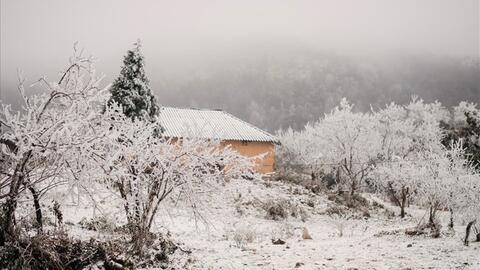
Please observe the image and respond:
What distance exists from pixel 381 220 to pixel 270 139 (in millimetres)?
15186

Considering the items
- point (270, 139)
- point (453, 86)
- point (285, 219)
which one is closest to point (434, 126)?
point (270, 139)

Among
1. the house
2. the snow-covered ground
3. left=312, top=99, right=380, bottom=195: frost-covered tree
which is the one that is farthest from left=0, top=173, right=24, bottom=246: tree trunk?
the house

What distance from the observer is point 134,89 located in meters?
22.6

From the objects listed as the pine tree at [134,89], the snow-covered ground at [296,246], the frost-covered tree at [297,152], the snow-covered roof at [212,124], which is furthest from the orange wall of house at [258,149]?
the snow-covered ground at [296,246]

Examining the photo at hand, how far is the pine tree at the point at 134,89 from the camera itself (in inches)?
867

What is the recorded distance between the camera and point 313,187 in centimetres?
2973

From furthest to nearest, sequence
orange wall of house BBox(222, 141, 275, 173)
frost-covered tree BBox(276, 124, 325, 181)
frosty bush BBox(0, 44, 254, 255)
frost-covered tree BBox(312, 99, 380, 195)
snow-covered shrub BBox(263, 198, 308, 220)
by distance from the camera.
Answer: frost-covered tree BBox(276, 124, 325, 181) < orange wall of house BBox(222, 141, 275, 173) < frost-covered tree BBox(312, 99, 380, 195) < snow-covered shrub BBox(263, 198, 308, 220) < frosty bush BBox(0, 44, 254, 255)

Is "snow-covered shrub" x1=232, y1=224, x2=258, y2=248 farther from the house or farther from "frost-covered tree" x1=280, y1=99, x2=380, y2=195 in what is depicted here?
the house

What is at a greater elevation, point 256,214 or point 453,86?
point 453,86

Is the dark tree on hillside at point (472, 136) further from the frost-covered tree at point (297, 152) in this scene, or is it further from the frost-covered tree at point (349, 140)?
the frost-covered tree at point (297, 152)

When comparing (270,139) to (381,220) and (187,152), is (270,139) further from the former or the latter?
(187,152)

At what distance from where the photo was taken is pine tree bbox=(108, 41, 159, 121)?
72.2 feet

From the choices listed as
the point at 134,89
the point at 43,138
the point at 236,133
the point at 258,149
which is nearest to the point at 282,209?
the point at 134,89

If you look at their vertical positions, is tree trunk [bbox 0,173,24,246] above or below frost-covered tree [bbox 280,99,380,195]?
below
